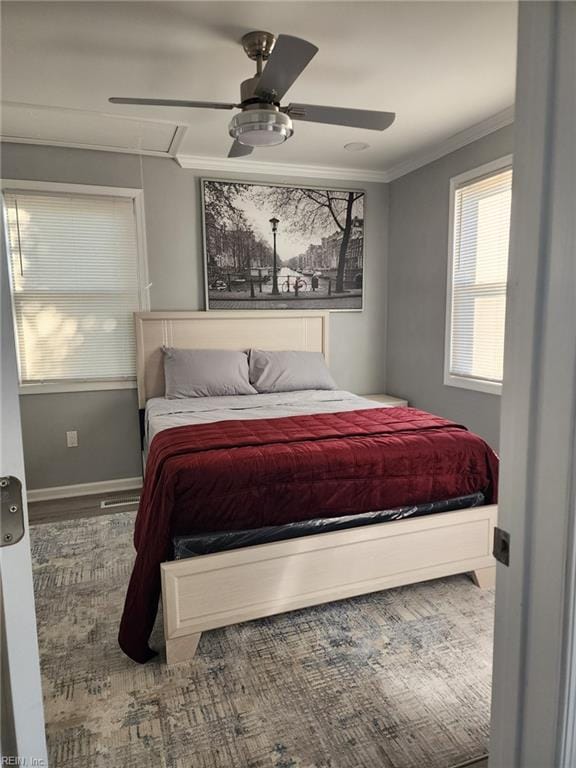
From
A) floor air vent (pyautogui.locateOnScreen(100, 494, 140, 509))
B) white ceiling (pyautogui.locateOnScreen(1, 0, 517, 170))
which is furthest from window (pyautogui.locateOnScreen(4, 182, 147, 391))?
floor air vent (pyautogui.locateOnScreen(100, 494, 140, 509))

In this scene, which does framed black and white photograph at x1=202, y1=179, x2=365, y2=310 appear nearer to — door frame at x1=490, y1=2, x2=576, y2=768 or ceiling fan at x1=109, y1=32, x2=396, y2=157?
ceiling fan at x1=109, y1=32, x2=396, y2=157

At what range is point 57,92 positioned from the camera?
8.53ft

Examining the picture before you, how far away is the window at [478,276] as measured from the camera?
3102 millimetres

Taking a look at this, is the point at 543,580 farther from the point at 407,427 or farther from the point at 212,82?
the point at 212,82

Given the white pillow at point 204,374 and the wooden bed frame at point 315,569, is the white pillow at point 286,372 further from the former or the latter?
the wooden bed frame at point 315,569

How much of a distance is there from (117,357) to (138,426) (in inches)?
22.2

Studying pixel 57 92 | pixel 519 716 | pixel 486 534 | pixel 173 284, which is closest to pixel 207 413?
pixel 173 284

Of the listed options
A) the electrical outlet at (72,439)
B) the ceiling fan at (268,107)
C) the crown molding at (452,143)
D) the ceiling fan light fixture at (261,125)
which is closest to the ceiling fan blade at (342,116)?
the ceiling fan at (268,107)

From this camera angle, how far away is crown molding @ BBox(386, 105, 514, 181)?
9.68 feet

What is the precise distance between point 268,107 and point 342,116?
1.25 feet

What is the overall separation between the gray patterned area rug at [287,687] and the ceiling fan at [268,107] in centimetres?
216

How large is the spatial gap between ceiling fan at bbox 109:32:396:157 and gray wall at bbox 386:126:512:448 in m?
1.36

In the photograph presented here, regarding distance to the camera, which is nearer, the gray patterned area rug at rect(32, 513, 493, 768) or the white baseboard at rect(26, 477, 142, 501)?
the gray patterned area rug at rect(32, 513, 493, 768)

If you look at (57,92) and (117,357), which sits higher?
(57,92)
